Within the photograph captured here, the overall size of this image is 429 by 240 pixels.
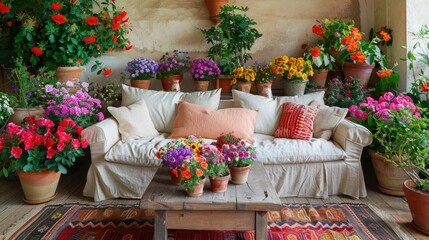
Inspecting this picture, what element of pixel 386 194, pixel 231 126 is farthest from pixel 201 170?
pixel 386 194

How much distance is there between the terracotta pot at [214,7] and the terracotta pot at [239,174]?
226 centimetres

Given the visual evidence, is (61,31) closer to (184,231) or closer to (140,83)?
(140,83)

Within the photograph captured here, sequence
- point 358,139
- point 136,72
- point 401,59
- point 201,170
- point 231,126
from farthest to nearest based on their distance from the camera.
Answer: point 136,72 → point 401,59 → point 231,126 → point 358,139 → point 201,170

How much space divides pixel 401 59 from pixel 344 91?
2.08ft

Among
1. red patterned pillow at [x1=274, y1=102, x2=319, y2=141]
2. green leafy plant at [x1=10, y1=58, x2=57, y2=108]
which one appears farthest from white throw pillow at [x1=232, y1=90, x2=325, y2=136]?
green leafy plant at [x1=10, y1=58, x2=57, y2=108]

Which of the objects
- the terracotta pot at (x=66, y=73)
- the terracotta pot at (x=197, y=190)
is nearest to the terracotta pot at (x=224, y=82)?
the terracotta pot at (x=66, y=73)

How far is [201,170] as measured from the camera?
1.91 metres

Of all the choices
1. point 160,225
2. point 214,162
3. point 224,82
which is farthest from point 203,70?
point 160,225

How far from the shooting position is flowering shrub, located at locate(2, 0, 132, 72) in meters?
3.55

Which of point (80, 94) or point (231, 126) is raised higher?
point (80, 94)

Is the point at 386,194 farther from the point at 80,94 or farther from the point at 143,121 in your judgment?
the point at 80,94

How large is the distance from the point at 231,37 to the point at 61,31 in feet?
5.80

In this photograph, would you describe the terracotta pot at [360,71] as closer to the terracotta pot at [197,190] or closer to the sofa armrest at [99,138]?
the terracotta pot at [197,190]

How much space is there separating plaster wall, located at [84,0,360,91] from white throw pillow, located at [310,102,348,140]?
42.7 inches
